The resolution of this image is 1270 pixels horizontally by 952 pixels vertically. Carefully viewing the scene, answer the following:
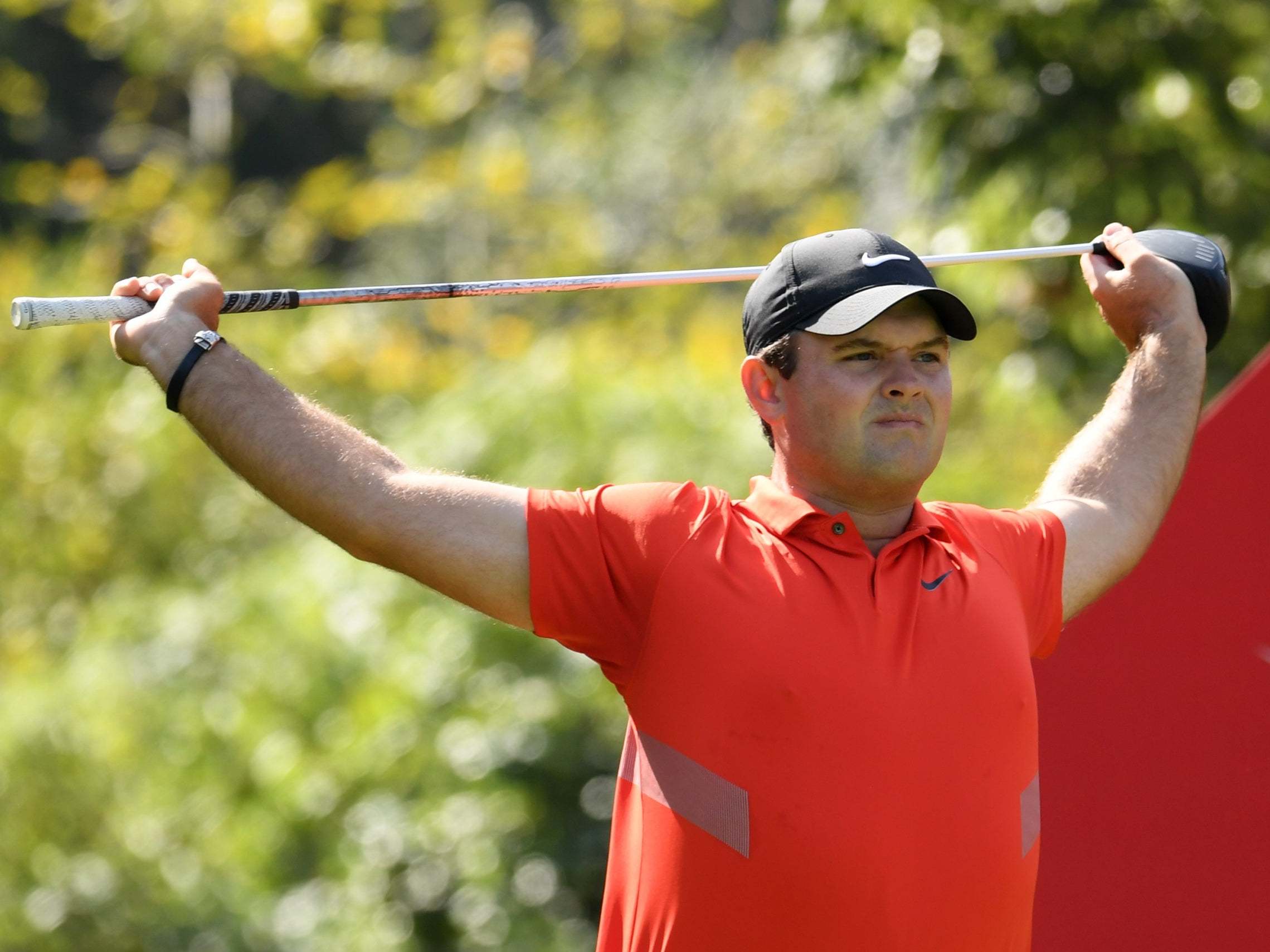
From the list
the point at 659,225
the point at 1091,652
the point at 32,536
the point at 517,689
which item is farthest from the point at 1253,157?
the point at 659,225

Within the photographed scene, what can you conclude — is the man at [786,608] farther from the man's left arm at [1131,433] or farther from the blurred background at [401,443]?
the blurred background at [401,443]

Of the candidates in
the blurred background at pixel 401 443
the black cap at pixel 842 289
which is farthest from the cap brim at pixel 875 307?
the blurred background at pixel 401 443

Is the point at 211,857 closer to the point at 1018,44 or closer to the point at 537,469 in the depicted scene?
the point at 537,469

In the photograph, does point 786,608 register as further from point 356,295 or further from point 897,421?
point 356,295

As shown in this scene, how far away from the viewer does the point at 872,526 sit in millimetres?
2598

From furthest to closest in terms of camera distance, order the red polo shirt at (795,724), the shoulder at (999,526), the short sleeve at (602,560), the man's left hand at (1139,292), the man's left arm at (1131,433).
→ the man's left hand at (1139,292), the man's left arm at (1131,433), the shoulder at (999,526), the short sleeve at (602,560), the red polo shirt at (795,724)

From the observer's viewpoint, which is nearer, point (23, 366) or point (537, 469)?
point (537, 469)

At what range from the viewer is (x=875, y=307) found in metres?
2.51

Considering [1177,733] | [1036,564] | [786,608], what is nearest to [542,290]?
[786,608]

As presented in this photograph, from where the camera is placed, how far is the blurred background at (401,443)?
5055 millimetres

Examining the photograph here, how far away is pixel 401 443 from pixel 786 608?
4.15 meters

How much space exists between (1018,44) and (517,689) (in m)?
2.50

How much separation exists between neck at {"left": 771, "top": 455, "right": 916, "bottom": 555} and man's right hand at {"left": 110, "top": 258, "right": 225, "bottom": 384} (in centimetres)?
94

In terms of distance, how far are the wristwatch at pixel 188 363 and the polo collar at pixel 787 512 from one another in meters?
0.85
